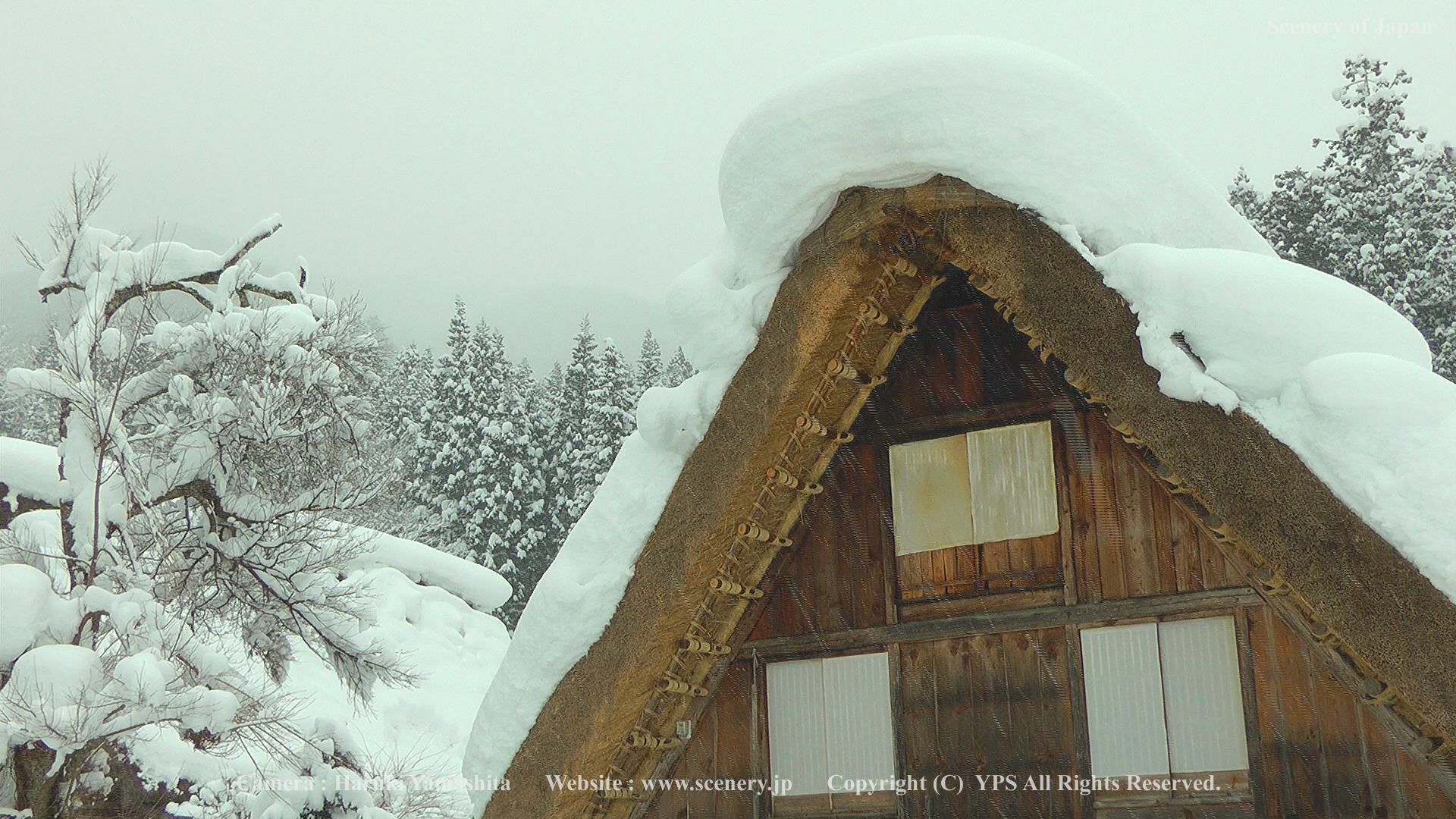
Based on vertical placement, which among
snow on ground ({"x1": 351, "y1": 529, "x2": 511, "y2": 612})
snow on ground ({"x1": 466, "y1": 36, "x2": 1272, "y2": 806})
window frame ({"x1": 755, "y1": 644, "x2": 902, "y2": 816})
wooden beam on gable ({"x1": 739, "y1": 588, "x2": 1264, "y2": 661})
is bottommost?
window frame ({"x1": 755, "y1": 644, "x2": 902, "y2": 816})

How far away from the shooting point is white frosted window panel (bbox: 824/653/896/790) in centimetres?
509

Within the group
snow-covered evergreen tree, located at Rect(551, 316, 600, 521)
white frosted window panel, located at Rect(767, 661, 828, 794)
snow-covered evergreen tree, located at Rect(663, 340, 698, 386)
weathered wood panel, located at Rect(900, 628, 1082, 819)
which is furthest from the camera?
snow-covered evergreen tree, located at Rect(663, 340, 698, 386)

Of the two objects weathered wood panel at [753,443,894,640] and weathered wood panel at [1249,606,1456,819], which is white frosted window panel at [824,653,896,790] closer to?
weathered wood panel at [753,443,894,640]

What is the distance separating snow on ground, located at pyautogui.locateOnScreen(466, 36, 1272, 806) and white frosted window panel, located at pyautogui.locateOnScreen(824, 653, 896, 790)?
1210 mm

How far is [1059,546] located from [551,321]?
173m

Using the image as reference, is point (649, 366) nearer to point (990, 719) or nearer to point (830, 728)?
point (830, 728)

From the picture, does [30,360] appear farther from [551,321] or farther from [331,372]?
[551,321]

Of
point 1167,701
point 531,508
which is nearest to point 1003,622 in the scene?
point 1167,701

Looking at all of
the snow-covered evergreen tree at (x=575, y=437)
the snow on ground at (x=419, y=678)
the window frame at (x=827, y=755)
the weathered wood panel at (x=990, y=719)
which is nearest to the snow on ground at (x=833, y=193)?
the window frame at (x=827, y=755)

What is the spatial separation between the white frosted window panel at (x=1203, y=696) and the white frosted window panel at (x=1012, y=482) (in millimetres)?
687

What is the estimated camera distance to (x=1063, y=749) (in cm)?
467

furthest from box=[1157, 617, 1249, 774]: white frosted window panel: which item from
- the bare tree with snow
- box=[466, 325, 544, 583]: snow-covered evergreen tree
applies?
box=[466, 325, 544, 583]: snow-covered evergreen tree

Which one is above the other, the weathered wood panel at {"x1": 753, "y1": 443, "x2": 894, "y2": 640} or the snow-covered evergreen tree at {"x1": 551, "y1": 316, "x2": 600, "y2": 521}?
the snow-covered evergreen tree at {"x1": 551, "y1": 316, "x2": 600, "y2": 521}

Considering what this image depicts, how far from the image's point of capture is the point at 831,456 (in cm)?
514
